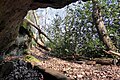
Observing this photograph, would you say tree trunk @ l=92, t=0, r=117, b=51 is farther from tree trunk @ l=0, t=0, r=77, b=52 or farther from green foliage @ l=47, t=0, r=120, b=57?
tree trunk @ l=0, t=0, r=77, b=52

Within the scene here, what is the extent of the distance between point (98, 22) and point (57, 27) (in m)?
4.62

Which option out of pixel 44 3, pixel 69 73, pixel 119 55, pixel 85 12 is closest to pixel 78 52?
pixel 85 12

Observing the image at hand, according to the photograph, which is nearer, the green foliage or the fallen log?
the fallen log

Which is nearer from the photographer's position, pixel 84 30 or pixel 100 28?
pixel 100 28

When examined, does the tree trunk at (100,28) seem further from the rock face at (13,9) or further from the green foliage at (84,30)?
the rock face at (13,9)

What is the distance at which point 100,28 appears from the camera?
10758 mm

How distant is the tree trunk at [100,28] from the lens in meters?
10.4

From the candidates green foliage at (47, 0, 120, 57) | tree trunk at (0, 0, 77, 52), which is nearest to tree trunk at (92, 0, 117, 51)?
green foliage at (47, 0, 120, 57)

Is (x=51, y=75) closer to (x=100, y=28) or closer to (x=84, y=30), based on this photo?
(x=100, y=28)

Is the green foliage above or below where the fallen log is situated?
above

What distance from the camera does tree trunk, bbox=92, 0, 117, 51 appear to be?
34.1 ft

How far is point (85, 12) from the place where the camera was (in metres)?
12.2

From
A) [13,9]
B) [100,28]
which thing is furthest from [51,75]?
[100,28]

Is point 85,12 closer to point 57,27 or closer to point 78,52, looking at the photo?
point 78,52
